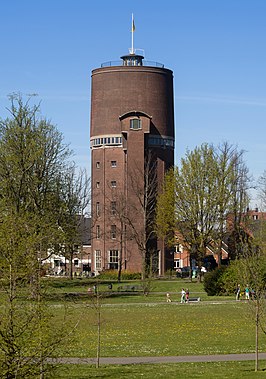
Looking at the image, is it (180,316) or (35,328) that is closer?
(35,328)

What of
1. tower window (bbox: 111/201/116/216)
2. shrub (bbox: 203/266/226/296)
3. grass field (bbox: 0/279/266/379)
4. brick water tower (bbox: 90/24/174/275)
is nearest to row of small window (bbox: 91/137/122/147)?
brick water tower (bbox: 90/24/174/275)

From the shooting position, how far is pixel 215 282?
62938mm

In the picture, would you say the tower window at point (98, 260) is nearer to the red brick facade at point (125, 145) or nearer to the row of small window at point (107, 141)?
the red brick facade at point (125, 145)

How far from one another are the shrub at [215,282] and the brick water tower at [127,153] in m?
25.0

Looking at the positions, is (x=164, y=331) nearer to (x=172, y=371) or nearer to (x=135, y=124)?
(x=172, y=371)

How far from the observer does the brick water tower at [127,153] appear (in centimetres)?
9138

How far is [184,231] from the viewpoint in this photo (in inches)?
3044

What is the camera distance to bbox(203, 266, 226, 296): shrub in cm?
6275

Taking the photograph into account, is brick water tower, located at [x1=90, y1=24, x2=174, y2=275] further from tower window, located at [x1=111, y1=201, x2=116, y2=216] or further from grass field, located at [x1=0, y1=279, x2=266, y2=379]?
grass field, located at [x1=0, y1=279, x2=266, y2=379]

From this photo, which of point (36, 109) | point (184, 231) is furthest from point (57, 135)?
point (184, 231)

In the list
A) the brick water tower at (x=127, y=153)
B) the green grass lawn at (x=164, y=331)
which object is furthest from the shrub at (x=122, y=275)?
the green grass lawn at (x=164, y=331)

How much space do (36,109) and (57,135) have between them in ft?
15.2

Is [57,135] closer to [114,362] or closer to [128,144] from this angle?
[128,144]

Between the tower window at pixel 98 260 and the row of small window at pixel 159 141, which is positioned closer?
the row of small window at pixel 159 141
